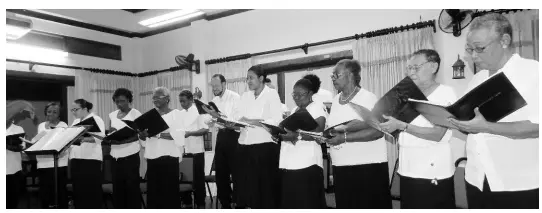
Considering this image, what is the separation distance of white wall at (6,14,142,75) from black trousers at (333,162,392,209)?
6.13m

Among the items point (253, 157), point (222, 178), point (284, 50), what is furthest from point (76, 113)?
point (284, 50)

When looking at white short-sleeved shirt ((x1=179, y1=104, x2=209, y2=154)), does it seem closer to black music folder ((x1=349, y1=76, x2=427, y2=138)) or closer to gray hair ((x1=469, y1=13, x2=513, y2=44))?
black music folder ((x1=349, y1=76, x2=427, y2=138))

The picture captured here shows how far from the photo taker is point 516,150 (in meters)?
1.82

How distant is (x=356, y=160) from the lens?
290cm

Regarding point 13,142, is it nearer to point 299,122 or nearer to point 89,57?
point 299,122

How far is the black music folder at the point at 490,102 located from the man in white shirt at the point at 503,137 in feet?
0.09

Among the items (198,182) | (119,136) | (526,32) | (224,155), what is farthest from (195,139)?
(526,32)

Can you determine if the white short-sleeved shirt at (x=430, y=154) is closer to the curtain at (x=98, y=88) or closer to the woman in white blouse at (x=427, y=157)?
the woman in white blouse at (x=427, y=157)

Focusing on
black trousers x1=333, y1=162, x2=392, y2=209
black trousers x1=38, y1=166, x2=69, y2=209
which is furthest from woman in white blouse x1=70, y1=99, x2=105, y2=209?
black trousers x1=333, y1=162, x2=392, y2=209

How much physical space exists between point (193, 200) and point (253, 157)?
1.96m

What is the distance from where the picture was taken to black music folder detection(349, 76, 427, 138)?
217cm

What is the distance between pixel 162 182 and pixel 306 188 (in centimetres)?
179

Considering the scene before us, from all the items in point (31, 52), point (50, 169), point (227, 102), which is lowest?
point (50, 169)

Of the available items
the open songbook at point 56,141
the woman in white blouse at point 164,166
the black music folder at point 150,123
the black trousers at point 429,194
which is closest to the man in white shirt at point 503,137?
the black trousers at point 429,194
